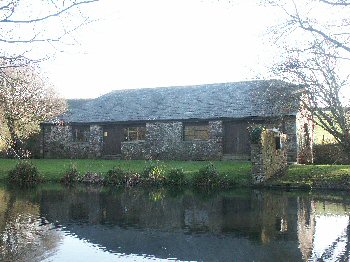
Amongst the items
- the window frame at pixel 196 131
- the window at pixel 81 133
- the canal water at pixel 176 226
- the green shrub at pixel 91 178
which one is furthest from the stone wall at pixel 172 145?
the canal water at pixel 176 226

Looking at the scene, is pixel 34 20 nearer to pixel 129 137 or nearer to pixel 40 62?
pixel 40 62

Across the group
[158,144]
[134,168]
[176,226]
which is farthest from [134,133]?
[176,226]

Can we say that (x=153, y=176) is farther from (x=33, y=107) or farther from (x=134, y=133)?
(x=33, y=107)

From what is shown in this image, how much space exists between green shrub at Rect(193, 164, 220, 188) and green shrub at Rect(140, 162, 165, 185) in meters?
1.88

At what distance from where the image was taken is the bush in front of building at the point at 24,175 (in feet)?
70.5

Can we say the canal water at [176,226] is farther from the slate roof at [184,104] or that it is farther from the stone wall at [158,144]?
the slate roof at [184,104]

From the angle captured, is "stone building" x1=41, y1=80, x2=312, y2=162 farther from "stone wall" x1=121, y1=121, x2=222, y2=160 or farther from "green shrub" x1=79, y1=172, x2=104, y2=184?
"green shrub" x1=79, y1=172, x2=104, y2=184

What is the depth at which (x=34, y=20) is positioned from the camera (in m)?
5.56

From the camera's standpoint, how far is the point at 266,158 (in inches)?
772

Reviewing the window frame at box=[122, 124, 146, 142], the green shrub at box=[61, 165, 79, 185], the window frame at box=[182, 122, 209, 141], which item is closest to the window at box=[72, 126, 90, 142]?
the window frame at box=[122, 124, 146, 142]

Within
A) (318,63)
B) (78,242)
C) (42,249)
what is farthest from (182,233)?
(318,63)

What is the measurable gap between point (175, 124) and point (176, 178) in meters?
8.26

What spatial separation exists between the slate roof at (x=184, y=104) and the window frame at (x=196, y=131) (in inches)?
27.6

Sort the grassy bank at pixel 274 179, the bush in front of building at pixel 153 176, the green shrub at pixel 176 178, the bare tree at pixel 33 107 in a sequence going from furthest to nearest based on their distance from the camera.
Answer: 1. the bare tree at pixel 33 107
2. the bush in front of building at pixel 153 176
3. the green shrub at pixel 176 178
4. the grassy bank at pixel 274 179
